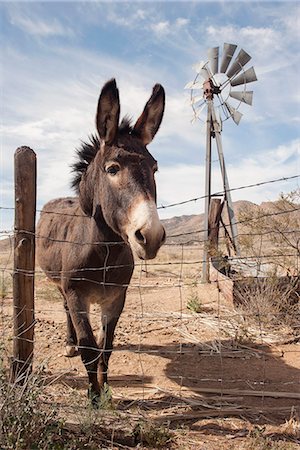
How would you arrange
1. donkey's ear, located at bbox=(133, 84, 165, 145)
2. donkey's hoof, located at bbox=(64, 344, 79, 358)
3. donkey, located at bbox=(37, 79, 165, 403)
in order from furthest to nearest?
1. donkey's hoof, located at bbox=(64, 344, 79, 358)
2. donkey's ear, located at bbox=(133, 84, 165, 145)
3. donkey, located at bbox=(37, 79, 165, 403)

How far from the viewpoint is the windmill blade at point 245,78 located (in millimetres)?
11789

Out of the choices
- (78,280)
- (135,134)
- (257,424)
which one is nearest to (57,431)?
(78,280)

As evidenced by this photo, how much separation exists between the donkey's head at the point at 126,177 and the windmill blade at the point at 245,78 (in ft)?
30.1

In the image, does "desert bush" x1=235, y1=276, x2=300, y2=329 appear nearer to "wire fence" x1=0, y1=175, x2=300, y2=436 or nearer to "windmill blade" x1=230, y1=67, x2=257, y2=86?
"wire fence" x1=0, y1=175, x2=300, y2=436

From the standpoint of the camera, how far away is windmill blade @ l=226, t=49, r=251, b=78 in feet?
38.4

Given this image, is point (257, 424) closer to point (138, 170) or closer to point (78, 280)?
point (78, 280)

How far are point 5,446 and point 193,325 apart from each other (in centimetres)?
462

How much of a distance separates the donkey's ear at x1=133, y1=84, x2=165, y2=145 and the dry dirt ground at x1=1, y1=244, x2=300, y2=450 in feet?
3.98

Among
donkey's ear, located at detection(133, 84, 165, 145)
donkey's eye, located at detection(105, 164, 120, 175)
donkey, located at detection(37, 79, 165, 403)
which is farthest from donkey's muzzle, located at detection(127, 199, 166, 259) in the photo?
donkey's ear, located at detection(133, 84, 165, 145)

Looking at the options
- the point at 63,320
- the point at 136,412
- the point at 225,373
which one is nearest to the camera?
the point at 136,412

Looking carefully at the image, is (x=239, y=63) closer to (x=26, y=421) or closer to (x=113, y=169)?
(x=113, y=169)

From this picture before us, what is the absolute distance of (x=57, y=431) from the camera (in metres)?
2.67

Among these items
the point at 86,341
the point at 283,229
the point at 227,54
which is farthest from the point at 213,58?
the point at 86,341

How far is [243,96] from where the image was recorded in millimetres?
12156
